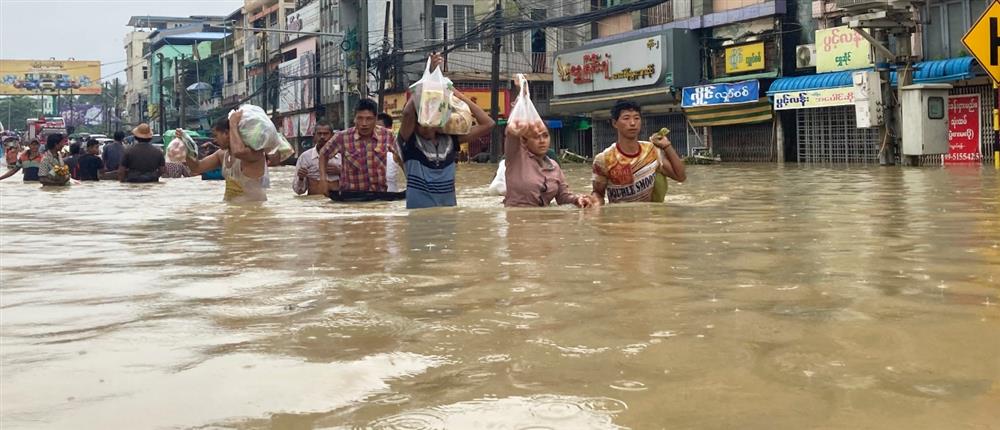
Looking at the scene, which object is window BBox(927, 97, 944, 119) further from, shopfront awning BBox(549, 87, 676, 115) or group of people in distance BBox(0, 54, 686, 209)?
group of people in distance BBox(0, 54, 686, 209)

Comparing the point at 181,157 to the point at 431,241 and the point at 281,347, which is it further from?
the point at 281,347

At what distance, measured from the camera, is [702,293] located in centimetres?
428

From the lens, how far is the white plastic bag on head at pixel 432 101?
866 cm

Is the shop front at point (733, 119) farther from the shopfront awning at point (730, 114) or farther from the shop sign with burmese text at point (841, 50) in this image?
the shop sign with burmese text at point (841, 50)

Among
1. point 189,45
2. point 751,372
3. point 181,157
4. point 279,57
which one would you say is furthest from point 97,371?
point 189,45

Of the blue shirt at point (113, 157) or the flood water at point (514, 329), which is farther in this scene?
the blue shirt at point (113, 157)

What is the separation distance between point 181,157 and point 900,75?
52.2 feet

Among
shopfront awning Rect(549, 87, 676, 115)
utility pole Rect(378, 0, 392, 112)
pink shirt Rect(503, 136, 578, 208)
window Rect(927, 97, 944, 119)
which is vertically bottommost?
pink shirt Rect(503, 136, 578, 208)

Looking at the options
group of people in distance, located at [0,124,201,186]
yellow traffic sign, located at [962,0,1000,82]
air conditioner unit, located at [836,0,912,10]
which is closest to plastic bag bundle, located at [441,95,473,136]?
group of people in distance, located at [0,124,201,186]

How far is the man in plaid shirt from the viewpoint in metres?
10.4

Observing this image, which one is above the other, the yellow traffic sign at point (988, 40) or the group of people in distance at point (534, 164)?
the yellow traffic sign at point (988, 40)

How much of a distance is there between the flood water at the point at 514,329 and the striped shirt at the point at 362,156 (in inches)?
126

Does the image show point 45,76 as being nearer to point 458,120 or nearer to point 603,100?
point 603,100

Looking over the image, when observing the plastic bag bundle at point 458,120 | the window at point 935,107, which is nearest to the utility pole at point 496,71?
the window at point 935,107
